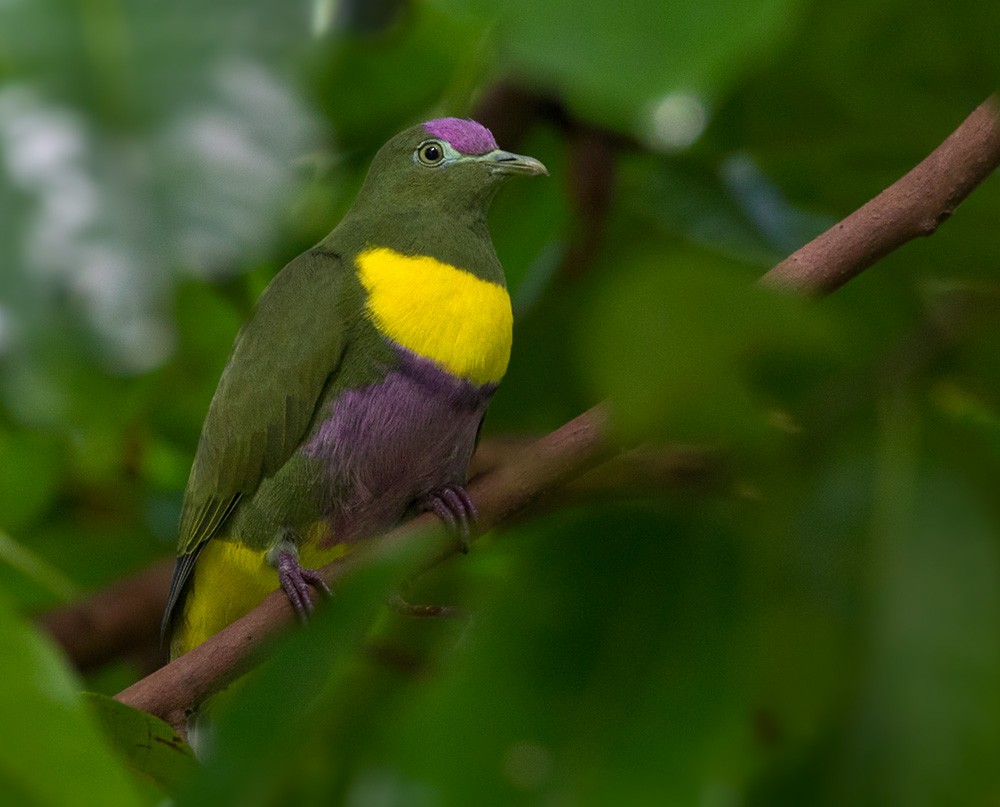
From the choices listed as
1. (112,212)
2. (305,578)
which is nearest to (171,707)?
(305,578)

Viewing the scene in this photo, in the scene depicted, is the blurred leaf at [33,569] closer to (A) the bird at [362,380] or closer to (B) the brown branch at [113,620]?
(B) the brown branch at [113,620]

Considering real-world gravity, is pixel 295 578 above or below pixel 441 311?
below

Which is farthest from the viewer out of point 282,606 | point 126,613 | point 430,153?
point 126,613

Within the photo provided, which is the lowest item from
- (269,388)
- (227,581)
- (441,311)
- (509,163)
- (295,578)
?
(227,581)

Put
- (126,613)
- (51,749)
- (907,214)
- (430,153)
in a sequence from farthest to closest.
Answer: (126,613)
(430,153)
(907,214)
(51,749)

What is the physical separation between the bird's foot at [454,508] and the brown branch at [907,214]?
14.0 inches

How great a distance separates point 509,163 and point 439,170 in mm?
165

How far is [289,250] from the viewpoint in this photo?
65.8 inches

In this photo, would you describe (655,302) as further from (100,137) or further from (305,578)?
(305,578)

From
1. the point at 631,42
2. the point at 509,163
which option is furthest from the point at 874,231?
the point at 509,163

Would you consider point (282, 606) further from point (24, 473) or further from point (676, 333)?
point (676, 333)

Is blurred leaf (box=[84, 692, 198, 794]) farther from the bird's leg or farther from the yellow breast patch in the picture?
the yellow breast patch

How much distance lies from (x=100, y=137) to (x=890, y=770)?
435 millimetres

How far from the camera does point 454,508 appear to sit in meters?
1.39
